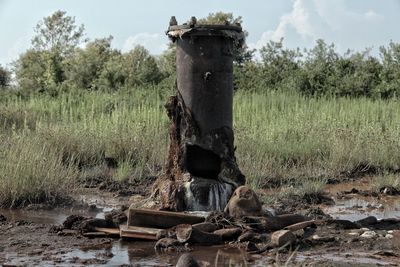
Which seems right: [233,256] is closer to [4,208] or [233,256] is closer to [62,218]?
[62,218]

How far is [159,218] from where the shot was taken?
5.50 meters

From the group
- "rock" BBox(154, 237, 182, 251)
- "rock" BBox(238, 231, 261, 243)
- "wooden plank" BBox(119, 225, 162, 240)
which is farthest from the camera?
"wooden plank" BBox(119, 225, 162, 240)

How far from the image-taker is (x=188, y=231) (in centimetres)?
515

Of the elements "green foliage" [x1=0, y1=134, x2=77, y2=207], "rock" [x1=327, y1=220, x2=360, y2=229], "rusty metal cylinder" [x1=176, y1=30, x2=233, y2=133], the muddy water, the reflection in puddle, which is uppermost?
"rusty metal cylinder" [x1=176, y1=30, x2=233, y2=133]

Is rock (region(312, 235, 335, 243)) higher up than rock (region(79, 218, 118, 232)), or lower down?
lower down

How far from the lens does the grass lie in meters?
7.11

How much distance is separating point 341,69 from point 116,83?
7995 millimetres

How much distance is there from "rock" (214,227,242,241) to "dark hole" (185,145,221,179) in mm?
850

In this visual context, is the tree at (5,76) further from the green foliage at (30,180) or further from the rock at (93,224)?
the rock at (93,224)

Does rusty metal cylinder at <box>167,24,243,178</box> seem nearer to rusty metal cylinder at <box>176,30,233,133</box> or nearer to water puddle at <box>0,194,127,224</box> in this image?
rusty metal cylinder at <box>176,30,233,133</box>

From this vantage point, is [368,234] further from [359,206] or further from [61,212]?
[61,212]

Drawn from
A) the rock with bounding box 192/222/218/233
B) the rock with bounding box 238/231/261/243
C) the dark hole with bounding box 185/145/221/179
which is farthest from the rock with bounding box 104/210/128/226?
the rock with bounding box 238/231/261/243

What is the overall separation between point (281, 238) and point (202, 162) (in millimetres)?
1377

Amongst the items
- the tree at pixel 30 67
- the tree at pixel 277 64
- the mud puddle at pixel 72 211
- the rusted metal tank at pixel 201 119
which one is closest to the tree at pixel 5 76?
the tree at pixel 30 67
